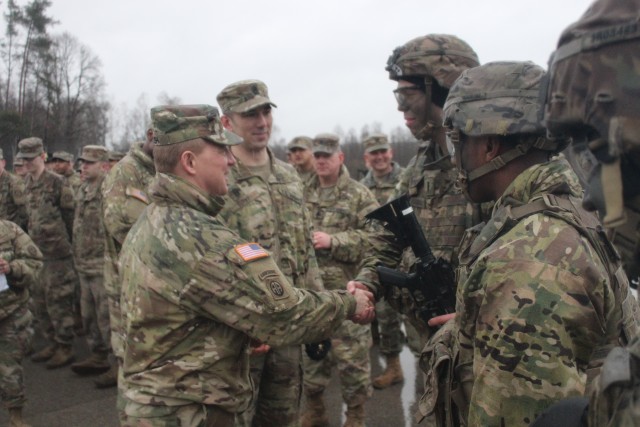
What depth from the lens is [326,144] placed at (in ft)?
20.7

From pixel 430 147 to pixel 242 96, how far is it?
136 cm

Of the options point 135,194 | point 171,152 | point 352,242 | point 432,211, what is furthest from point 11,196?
point 432,211

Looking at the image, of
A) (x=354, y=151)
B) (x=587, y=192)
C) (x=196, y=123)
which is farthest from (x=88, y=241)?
(x=354, y=151)

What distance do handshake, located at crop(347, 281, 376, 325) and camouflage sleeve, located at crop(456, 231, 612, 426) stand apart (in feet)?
4.35

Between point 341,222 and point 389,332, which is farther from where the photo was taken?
point 389,332

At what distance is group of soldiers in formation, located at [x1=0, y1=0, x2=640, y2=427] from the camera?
3.88ft

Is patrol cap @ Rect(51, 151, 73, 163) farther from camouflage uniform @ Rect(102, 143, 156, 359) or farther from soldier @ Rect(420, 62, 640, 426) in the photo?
soldier @ Rect(420, 62, 640, 426)

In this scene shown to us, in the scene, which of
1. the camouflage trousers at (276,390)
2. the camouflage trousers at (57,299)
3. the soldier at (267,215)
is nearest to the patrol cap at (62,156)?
the camouflage trousers at (57,299)

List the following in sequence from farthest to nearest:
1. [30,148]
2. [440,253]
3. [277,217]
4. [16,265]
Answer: [30,148] < [16,265] < [277,217] < [440,253]

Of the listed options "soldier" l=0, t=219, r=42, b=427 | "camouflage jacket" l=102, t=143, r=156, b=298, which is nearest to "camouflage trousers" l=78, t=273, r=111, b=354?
"soldier" l=0, t=219, r=42, b=427

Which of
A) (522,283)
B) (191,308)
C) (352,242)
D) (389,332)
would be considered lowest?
(389,332)

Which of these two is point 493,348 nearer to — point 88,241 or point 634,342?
point 634,342

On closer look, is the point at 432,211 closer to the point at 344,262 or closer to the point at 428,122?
the point at 428,122

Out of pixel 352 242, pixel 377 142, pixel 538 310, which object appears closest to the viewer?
pixel 538 310
